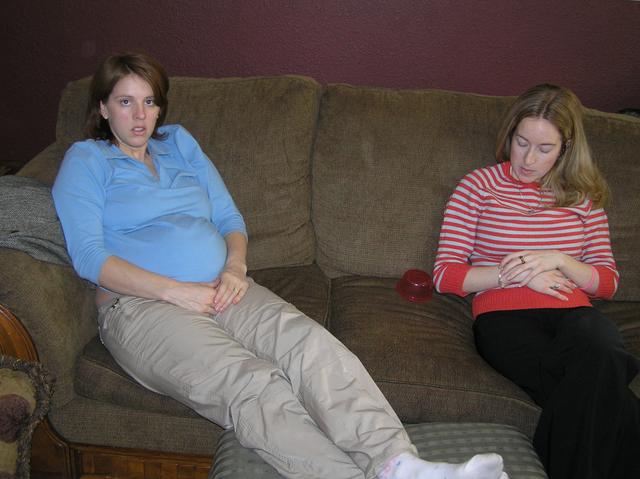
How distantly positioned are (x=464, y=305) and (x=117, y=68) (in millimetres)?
1261

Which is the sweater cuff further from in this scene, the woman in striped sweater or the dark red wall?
the dark red wall

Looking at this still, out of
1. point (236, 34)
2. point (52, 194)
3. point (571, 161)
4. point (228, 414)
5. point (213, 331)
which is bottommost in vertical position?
point (228, 414)

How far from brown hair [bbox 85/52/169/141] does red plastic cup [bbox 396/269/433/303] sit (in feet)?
3.04

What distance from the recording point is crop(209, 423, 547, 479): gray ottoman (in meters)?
1.27

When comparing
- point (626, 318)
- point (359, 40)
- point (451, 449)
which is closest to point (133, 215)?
point (451, 449)

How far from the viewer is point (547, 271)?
171 cm

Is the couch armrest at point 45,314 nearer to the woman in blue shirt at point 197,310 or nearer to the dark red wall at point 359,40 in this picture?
the woman in blue shirt at point 197,310

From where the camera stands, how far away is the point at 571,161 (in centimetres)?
178

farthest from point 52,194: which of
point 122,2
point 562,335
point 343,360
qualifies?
point 562,335

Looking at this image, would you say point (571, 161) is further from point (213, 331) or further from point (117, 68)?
point (117, 68)

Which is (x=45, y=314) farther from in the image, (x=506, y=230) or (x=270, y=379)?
(x=506, y=230)

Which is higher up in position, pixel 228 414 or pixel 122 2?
pixel 122 2

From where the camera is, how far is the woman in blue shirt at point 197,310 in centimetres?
124

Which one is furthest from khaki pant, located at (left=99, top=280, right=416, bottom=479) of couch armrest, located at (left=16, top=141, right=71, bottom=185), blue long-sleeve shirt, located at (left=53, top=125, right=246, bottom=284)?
couch armrest, located at (left=16, top=141, right=71, bottom=185)
